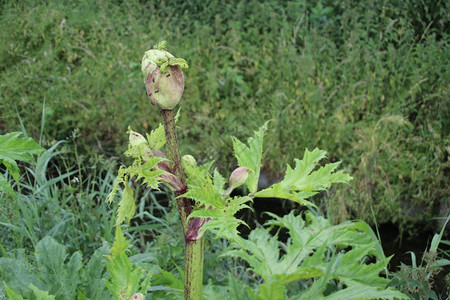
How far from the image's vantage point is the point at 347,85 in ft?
13.1

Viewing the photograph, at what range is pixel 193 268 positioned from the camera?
3.74ft

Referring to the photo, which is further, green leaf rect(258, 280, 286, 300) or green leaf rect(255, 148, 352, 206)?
green leaf rect(258, 280, 286, 300)

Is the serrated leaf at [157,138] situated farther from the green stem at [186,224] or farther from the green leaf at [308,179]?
the green leaf at [308,179]

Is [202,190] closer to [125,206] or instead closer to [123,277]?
[125,206]

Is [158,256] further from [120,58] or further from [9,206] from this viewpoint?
[120,58]

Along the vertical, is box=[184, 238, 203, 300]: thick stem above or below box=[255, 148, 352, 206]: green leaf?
below

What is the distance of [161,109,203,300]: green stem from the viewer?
1049 mm

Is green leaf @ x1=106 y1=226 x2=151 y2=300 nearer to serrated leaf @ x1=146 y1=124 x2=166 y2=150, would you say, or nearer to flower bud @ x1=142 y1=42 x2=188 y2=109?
serrated leaf @ x1=146 y1=124 x2=166 y2=150

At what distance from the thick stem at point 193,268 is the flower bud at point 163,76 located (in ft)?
1.00

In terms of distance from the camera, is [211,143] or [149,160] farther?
[211,143]

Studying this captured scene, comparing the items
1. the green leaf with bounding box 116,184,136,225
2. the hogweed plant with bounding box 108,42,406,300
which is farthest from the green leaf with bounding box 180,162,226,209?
the green leaf with bounding box 116,184,136,225

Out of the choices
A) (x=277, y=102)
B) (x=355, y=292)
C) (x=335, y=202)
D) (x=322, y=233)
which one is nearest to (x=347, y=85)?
(x=277, y=102)

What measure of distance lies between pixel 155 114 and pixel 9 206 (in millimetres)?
2265

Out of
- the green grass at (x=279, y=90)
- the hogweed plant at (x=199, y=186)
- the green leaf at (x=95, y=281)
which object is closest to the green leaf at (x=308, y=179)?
the hogweed plant at (x=199, y=186)
